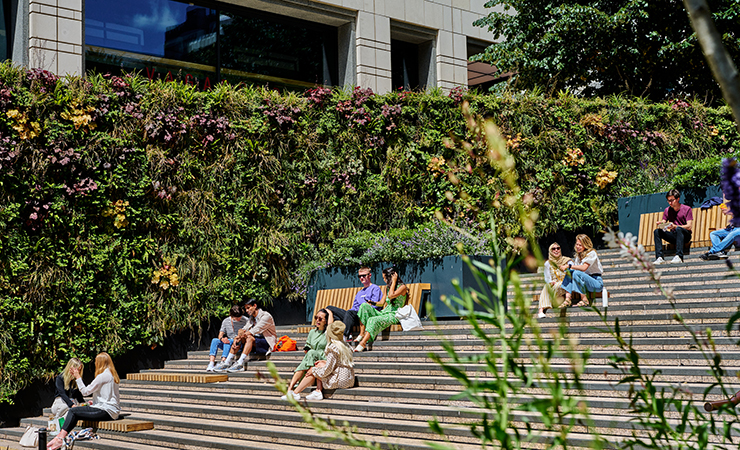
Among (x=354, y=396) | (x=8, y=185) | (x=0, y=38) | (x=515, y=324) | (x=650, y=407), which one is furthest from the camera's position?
(x=0, y=38)

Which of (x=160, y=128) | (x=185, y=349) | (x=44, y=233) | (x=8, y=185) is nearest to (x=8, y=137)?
(x=8, y=185)

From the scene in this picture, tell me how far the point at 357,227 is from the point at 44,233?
17.7ft

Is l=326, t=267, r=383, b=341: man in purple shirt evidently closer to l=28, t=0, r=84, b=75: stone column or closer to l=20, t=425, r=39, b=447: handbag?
l=20, t=425, r=39, b=447: handbag

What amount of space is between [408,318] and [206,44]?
26.4ft

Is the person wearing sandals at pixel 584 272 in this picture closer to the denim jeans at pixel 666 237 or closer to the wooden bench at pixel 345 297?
the wooden bench at pixel 345 297

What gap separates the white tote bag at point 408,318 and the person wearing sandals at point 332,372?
180 centimetres

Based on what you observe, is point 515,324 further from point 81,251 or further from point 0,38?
point 0,38

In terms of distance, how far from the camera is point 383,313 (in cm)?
1029

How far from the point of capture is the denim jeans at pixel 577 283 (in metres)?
8.97

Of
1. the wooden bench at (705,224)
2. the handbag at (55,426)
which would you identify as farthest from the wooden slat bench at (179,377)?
the wooden bench at (705,224)

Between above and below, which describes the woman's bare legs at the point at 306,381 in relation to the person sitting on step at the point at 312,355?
below

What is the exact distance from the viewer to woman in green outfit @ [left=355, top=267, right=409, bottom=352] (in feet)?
32.5

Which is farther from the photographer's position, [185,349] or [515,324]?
[185,349]

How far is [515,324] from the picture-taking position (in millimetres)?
1335
